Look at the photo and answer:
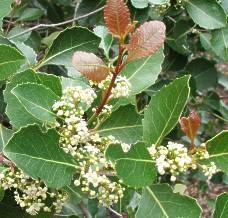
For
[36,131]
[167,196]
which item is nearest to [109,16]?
[36,131]

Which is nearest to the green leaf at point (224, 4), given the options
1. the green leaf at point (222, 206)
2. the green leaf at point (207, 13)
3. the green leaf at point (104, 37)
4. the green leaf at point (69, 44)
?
the green leaf at point (207, 13)

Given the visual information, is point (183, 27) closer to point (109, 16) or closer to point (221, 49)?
point (221, 49)

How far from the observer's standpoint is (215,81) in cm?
254

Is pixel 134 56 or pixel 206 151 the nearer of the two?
pixel 134 56

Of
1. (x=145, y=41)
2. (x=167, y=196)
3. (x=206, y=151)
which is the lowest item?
(x=167, y=196)

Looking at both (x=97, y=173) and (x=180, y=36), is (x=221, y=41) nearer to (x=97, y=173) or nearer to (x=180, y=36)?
(x=180, y=36)

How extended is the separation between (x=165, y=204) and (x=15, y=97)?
413 mm

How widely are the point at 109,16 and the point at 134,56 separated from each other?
3.6 inches

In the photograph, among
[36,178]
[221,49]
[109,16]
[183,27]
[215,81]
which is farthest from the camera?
[215,81]

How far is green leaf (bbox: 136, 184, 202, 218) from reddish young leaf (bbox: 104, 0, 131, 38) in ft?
1.27

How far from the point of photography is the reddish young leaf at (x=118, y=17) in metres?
0.98

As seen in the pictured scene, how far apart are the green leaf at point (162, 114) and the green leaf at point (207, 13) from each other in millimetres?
717

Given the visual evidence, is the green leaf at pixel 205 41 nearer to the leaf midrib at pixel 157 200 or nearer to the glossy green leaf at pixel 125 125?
the glossy green leaf at pixel 125 125

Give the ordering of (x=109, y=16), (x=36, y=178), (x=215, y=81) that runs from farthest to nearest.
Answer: (x=215, y=81), (x=36, y=178), (x=109, y=16)
